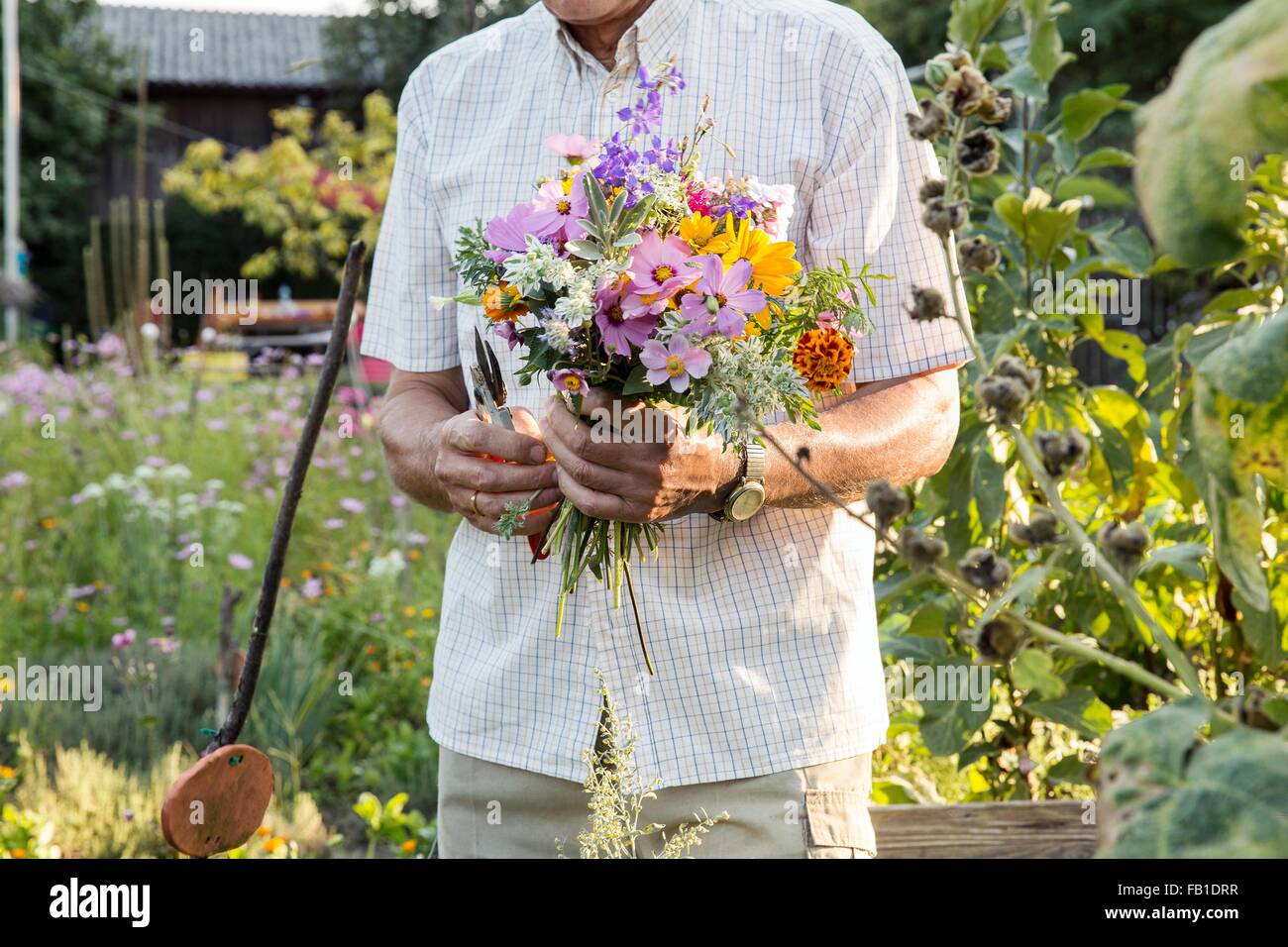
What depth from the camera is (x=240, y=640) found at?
15.0 ft

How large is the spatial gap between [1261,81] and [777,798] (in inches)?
54.8

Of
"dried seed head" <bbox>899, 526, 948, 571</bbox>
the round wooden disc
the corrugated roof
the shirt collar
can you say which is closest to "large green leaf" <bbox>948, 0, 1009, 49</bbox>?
the shirt collar

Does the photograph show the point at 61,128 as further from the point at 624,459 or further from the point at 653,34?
the point at 624,459

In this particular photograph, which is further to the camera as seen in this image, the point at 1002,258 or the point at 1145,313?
the point at 1145,313

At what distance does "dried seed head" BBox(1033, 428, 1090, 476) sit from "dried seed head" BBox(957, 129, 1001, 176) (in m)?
0.26

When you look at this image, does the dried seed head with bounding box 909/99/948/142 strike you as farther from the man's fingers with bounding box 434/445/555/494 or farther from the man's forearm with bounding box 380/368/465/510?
the man's forearm with bounding box 380/368/465/510

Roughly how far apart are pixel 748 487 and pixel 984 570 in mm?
931

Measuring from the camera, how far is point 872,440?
1.69 meters

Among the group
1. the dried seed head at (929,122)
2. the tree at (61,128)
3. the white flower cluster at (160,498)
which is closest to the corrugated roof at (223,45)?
the tree at (61,128)

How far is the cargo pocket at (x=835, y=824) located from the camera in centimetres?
171

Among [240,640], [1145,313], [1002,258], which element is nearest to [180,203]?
[1145,313]

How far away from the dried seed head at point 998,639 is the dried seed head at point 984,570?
0.06ft
